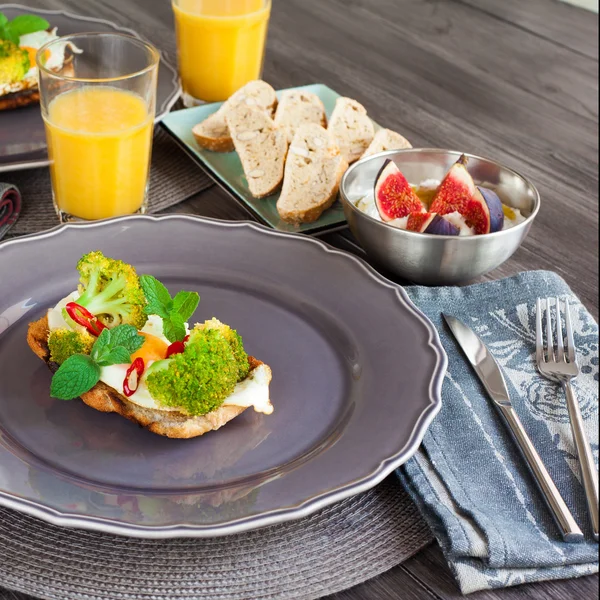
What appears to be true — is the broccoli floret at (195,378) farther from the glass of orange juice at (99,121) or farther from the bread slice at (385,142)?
the bread slice at (385,142)

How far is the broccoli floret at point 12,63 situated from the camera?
78.9 inches

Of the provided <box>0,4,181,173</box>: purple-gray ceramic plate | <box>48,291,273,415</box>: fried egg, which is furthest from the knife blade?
<box>0,4,181,173</box>: purple-gray ceramic plate

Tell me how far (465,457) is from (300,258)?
56 centimetres

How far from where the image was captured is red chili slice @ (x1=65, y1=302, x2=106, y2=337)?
4.17 feet

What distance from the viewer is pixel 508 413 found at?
4.20 ft

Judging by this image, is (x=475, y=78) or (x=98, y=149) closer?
(x=98, y=149)

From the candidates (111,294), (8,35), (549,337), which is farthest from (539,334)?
(8,35)

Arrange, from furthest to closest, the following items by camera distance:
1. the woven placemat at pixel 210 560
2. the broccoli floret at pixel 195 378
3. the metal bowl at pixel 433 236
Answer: the metal bowl at pixel 433 236 < the broccoli floret at pixel 195 378 < the woven placemat at pixel 210 560

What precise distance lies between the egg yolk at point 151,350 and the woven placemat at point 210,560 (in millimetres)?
281

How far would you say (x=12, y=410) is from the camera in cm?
126

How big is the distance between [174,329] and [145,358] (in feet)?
0.21

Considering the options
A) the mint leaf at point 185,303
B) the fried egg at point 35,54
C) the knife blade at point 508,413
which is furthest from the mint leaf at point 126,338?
the fried egg at point 35,54

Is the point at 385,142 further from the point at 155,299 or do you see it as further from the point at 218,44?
the point at 155,299

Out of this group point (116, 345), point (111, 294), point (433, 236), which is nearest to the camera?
point (116, 345)
